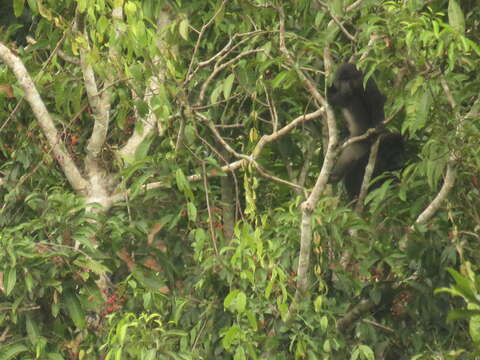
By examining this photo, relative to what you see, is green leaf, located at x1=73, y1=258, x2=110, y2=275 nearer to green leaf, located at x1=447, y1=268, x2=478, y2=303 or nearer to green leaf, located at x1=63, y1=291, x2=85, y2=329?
green leaf, located at x1=63, y1=291, x2=85, y2=329

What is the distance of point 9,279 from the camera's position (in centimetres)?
438

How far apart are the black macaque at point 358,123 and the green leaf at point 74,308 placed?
170 centimetres

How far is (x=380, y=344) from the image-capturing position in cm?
458

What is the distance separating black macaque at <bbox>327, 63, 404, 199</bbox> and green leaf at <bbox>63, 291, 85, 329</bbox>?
5.59 ft

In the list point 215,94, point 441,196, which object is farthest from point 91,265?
point 441,196

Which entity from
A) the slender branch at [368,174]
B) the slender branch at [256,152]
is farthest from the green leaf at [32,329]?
the slender branch at [368,174]

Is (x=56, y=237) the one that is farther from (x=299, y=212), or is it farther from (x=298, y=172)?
(x=298, y=172)

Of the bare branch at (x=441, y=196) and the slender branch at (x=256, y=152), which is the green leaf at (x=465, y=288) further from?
the slender branch at (x=256, y=152)

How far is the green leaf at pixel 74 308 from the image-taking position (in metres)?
4.66

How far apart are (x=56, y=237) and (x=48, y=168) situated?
36.3 inches

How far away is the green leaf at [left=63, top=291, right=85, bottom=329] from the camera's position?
15.3 feet

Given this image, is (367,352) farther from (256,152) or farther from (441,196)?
(256,152)

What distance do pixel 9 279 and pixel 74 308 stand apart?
409mm

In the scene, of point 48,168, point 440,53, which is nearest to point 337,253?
point 440,53
